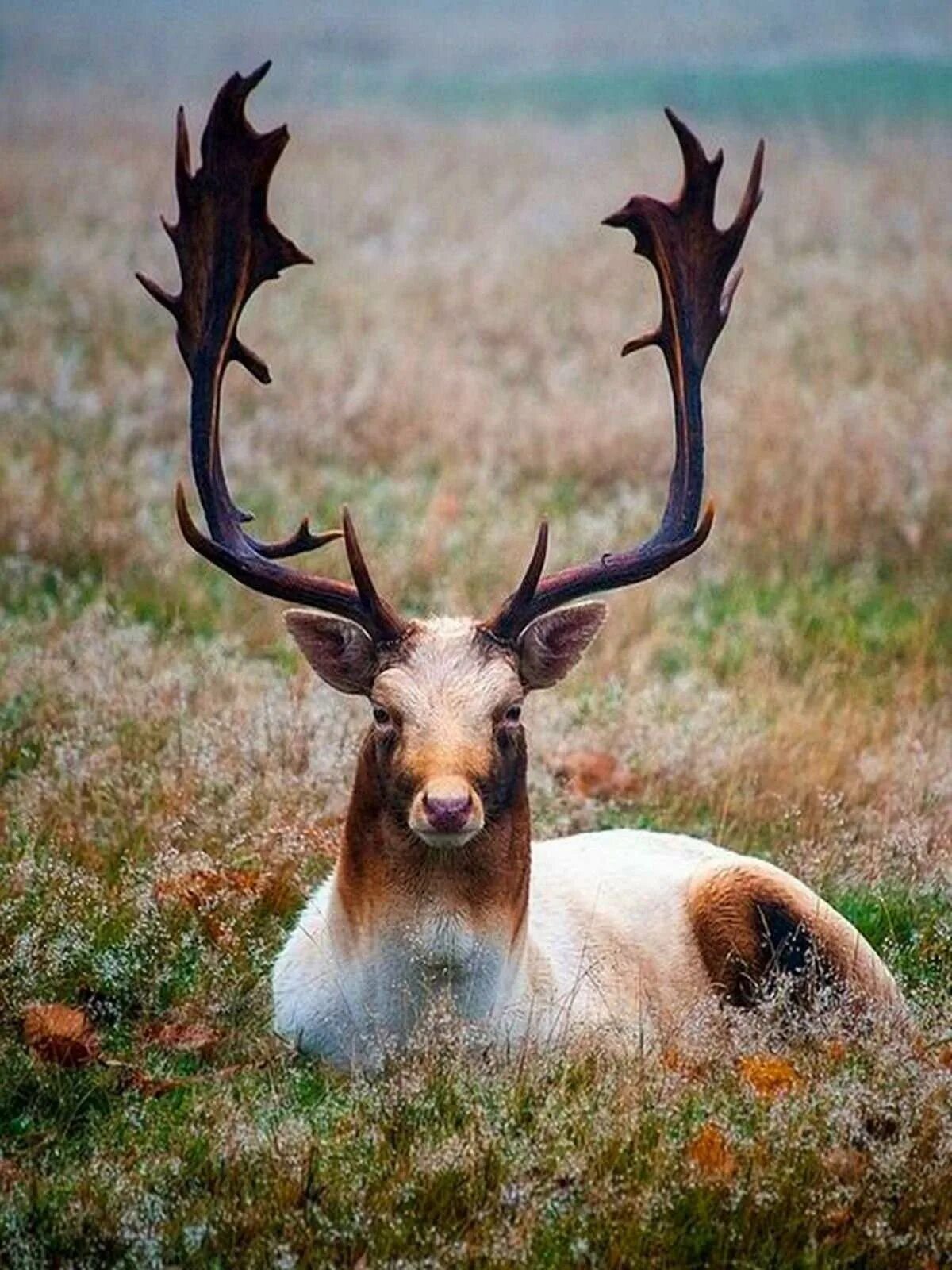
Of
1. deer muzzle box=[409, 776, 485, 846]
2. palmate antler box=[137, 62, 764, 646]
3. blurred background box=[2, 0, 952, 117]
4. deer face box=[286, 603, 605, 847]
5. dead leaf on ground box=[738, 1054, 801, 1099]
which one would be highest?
blurred background box=[2, 0, 952, 117]

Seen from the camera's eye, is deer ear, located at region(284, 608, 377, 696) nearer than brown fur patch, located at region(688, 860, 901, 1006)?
Yes

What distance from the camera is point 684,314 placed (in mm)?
6758

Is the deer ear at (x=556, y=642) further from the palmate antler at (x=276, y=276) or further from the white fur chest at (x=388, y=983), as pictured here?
the white fur chest at (x=388, y=983)

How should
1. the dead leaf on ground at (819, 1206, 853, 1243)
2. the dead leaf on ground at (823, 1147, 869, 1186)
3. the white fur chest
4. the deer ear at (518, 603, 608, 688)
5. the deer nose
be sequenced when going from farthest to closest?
1. the deer ear at (518, 603, 608, 688)
2. the white fur chest
3. the deer nose
4. the dead leaf on ground at (823, 1147, 869, 1186)
5. the dead leaf on ground at (819, 1206, 853, 1243)

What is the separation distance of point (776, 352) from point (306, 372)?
3.36m

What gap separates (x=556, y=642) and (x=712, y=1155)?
1480 mm

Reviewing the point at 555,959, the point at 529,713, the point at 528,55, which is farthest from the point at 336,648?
the point at 528,55

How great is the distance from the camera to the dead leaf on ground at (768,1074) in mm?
5922

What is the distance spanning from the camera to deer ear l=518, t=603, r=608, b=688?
6289 millimetres

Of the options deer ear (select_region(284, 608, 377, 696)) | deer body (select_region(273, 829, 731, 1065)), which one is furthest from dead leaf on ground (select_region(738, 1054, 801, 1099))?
deer ear (select_region(284, 608, 377, 696))

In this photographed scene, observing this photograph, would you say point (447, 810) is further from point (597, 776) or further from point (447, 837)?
point (597, 776)

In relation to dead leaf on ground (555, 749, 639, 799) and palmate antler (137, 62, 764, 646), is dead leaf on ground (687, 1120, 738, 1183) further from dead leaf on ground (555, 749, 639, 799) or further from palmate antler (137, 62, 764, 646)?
dead leaf on ground (555, 749, 639, 799)

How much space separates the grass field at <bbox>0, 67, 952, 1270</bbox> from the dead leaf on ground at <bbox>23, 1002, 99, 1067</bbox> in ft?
0.13

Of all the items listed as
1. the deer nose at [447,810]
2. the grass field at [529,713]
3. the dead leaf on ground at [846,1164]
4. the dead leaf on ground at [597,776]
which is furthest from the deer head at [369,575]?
the dead leaf on ground at [597,776]
